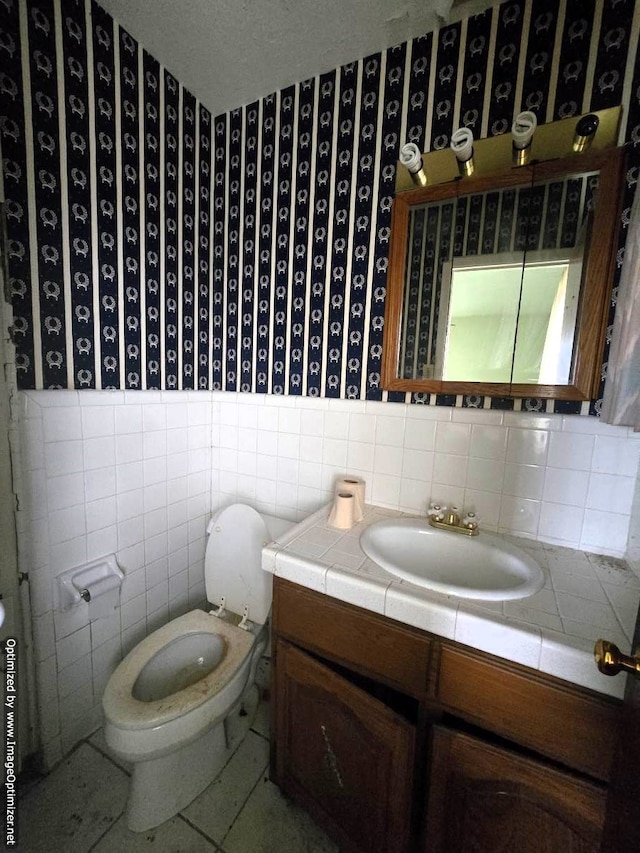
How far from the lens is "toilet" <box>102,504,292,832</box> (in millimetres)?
887

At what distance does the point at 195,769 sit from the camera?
1.04m

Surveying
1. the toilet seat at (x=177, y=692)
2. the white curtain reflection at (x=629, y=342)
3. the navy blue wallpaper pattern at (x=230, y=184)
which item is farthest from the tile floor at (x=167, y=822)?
the white curtain reflection at (x=629, y=342)

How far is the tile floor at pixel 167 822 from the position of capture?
2.99 ft

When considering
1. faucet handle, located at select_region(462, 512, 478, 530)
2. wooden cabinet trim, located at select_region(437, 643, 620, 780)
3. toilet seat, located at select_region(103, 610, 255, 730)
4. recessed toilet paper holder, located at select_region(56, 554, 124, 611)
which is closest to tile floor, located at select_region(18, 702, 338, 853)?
toilet seat, located at select_region(103, 610, 255, 730)

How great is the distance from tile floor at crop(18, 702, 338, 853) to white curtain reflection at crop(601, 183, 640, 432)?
1440 mm

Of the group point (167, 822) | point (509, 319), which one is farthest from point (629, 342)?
point (167, 822)

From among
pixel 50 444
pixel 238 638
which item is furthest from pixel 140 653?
pixel 50 444

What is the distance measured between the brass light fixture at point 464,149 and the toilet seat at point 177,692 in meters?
1.71

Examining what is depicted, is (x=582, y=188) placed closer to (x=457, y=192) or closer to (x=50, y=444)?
(x=457, y=192)

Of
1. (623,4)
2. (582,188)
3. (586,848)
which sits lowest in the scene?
(586,848)

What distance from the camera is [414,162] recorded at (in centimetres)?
94

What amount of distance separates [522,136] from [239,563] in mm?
1671

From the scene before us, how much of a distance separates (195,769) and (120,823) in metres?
0.22

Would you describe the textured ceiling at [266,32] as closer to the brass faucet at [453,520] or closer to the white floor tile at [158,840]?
the brass faucet at [453,520]
